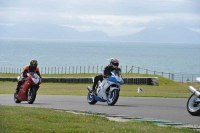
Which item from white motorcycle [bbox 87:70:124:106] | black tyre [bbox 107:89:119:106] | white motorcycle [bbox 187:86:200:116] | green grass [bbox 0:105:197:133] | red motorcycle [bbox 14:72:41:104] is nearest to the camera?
green grass [bbox 0:105:197:133]

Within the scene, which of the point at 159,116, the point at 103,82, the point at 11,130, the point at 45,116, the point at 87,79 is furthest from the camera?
the point at 87,79

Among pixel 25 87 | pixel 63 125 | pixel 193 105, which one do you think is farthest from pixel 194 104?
pixel 25 87

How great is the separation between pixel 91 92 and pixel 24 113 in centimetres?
815

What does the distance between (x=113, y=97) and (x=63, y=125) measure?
30.1ft

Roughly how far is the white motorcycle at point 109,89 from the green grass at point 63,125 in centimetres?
668

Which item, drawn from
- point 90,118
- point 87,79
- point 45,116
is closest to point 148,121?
point 90,118

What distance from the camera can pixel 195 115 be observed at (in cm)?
1872

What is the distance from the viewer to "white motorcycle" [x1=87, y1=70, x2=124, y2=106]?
23297mm

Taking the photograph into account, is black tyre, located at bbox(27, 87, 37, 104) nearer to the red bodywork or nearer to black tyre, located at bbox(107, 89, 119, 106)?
the red bodywork

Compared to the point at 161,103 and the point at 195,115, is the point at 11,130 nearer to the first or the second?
the point at 195,115

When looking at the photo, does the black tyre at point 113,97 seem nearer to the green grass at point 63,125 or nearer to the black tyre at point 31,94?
the black tyre at point 31,94

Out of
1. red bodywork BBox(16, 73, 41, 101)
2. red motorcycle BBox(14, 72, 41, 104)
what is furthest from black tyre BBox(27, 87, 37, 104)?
red bodywork BBox(16, 73, 41, 101)

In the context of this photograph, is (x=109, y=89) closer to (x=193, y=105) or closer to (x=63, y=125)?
(x=193, y=105)

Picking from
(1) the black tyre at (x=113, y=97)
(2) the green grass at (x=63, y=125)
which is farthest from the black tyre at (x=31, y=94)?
(2) the green grass at (x=63, y=125)
